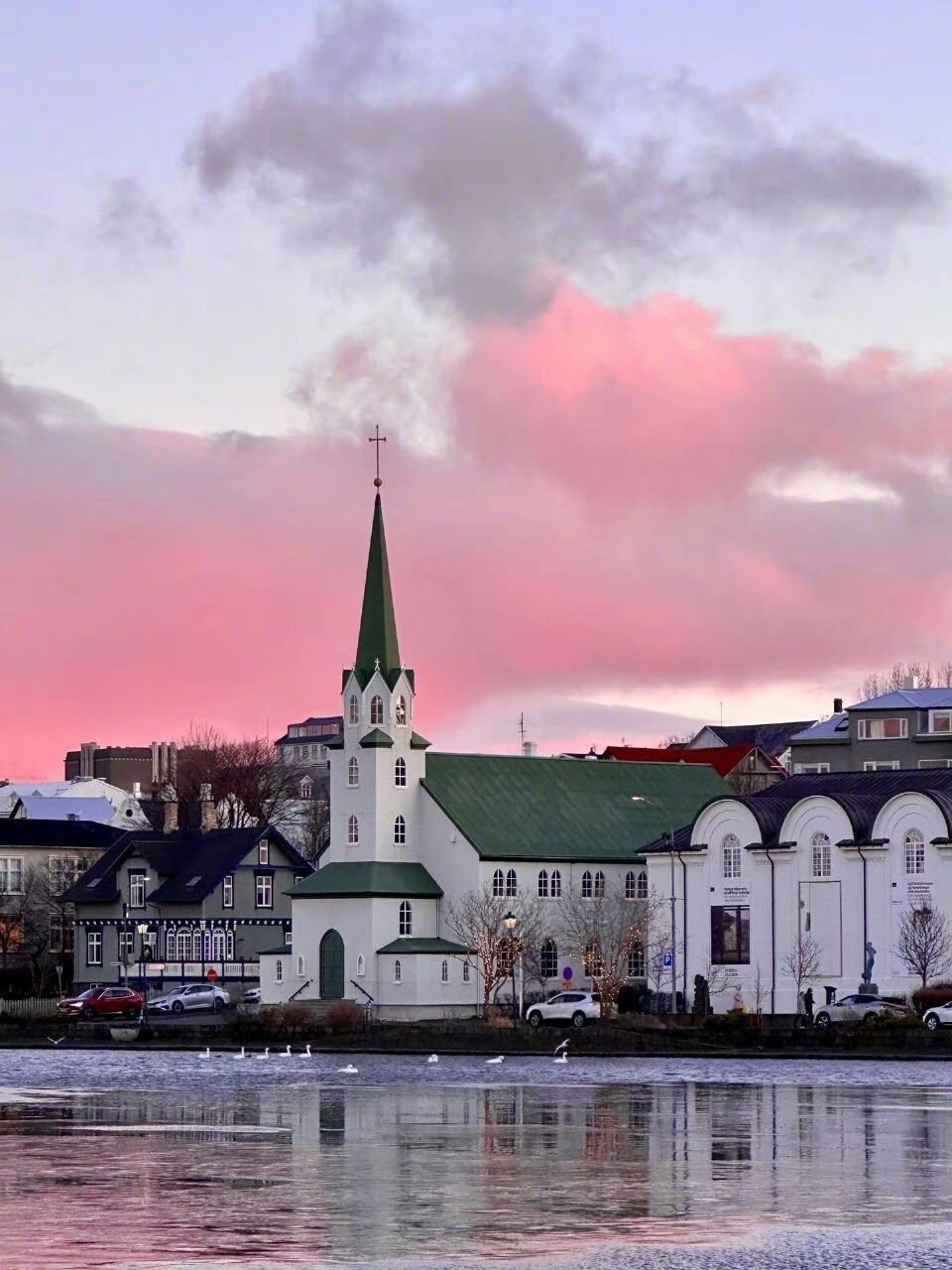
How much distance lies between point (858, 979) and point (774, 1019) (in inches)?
380

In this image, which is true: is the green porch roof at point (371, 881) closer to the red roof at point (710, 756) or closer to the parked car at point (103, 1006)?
the parked car at point (103, 1006)

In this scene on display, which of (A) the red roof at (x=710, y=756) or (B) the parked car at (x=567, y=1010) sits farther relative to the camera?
(A) the red roof at (x=710, y=756)

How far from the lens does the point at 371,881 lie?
11644 centimetres

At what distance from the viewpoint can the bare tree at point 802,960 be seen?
9992cm

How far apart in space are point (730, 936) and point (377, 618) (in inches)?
1022

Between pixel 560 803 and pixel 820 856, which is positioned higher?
pixel 560 803

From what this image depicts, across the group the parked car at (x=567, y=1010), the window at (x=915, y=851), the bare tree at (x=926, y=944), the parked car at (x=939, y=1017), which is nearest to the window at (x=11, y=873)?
the parked car at (x=567, y=1010)

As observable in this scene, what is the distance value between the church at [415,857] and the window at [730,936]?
12690 millimetres

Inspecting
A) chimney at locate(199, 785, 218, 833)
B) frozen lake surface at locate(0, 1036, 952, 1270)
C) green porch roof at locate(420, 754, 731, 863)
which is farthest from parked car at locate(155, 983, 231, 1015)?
frozen lake surface at locate(0, 1036, 952, 1270)

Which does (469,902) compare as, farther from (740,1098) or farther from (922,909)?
(740,1098)

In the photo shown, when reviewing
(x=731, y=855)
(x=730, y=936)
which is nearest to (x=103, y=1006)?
(x=730, y=936)

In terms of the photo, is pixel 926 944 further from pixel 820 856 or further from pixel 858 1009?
pixel 820 856

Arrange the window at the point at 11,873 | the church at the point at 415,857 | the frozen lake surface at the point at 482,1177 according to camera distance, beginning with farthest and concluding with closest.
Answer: the window at the point at 11,873 → the church at the point at 415,857 → the frozen lake surface at the point at 482,1177

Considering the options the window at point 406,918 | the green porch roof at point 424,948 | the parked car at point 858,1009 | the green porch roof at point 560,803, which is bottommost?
the parked car at point 858,1009
